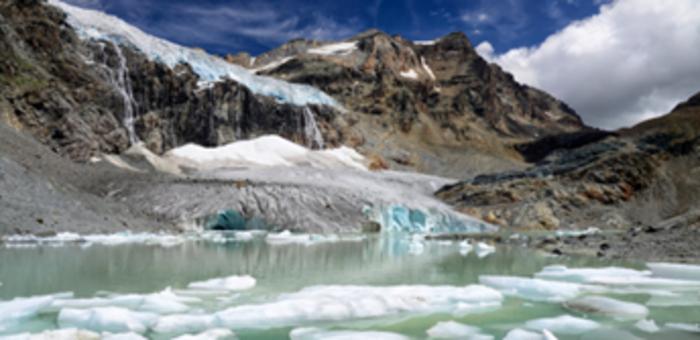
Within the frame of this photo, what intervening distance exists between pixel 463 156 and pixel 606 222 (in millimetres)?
40354

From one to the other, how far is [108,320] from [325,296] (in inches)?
122

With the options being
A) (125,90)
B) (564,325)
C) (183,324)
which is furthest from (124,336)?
(125,90)

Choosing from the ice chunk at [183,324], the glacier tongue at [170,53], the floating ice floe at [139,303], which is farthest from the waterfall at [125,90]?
the ice chunk at [183,324]

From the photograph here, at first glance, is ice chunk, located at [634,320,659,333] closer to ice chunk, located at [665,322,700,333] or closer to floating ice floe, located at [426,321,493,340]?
ice chunk, located at [665,322,700,333]

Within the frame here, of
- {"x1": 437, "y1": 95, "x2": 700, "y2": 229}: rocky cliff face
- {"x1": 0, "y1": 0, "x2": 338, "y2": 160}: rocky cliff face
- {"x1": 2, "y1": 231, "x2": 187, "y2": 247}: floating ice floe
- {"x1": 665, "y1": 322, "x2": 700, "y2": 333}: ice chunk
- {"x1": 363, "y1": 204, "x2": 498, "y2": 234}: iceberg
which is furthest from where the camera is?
{"x1": 437, "y1": 95, "x2": 700, "y2": 229}: rocky cliff face

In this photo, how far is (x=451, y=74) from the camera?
372ft

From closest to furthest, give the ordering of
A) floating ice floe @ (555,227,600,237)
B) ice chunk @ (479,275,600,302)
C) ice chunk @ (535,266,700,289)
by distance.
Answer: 1. ice chunk @ (479,275,600,302)
2. ice chunk @ (535,266,700,289)
3. floating ice floe @ (555,227,600,237)

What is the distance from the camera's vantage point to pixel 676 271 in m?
11.5

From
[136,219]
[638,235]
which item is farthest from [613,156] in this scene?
[136,219]

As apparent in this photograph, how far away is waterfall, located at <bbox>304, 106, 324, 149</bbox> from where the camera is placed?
2557 inches

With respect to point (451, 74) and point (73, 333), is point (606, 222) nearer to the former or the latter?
point (73, 333)

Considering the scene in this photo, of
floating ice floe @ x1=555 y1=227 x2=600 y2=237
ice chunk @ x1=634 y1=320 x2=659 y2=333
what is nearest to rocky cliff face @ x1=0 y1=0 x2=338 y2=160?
floating ice floe @ x1=555 y1=227 x2=600 y2=237

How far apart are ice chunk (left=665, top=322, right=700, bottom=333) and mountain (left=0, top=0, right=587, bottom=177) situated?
34.9m

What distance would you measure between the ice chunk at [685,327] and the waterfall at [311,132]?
58444 millimetres
